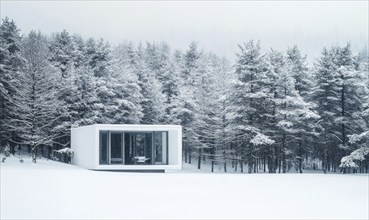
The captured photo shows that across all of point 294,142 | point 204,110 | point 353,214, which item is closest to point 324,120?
point 294,142

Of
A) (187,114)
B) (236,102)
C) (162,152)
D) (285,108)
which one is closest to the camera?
(162,152)

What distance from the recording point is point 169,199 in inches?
611

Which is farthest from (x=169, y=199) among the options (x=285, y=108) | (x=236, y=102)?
(x=285, y=108)

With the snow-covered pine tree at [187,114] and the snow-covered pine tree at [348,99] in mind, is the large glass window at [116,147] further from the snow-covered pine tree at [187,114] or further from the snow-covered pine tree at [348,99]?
the snow-covered pine tree at [348,99]

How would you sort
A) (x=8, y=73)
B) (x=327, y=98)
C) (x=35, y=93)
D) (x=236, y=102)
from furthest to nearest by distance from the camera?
1. (x=327, y=98)
2. (x=8, y=73)
3. (x=236, y=102)
4. (x=35, y=93)

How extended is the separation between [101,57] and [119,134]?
59.7ft

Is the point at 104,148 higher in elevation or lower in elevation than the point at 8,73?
lower

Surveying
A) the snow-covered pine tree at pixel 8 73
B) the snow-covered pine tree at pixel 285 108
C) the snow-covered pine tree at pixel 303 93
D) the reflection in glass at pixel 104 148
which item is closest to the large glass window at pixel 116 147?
the reflection in glass at pixel 104 148

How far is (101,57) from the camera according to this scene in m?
46.1

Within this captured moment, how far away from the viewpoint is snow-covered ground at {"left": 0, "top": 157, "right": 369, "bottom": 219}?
43.1ft

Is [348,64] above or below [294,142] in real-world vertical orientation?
above

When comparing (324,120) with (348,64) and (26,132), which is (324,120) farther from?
(26,132)

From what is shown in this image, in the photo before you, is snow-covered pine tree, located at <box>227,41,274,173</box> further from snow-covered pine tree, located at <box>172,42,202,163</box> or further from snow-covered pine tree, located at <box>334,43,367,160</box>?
snow-covered pine tree, located at <box>172,42,202,163</box>

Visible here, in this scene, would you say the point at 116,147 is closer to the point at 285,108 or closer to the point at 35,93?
the point at 35,93
